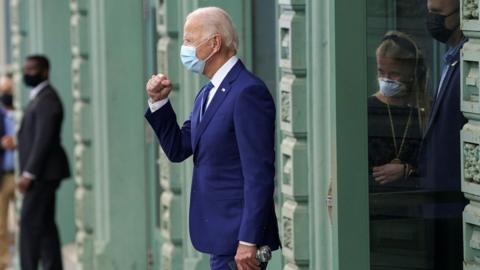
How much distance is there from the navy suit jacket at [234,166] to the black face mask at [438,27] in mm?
738

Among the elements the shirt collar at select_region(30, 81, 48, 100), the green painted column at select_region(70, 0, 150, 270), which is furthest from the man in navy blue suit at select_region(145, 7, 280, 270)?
the shirt collar at select_region(30, 81, 48, 100)

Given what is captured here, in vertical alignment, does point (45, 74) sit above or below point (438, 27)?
below

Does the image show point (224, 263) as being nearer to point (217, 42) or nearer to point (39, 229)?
point (217, 42)

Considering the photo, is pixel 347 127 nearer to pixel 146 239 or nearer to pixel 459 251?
pixel 459 251

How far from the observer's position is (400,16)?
6.82m

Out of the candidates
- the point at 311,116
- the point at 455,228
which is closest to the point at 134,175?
the point at 311,116

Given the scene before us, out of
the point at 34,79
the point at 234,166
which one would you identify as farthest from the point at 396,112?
the point at 34,79

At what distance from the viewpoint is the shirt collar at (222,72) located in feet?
22.2

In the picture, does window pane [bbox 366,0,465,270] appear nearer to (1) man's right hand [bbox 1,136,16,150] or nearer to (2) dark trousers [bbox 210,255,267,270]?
(2) dark trousers [bbox 210,255,267,270]

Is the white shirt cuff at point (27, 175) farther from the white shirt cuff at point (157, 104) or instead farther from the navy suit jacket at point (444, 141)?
the navy suit jacket at point (444, 141)

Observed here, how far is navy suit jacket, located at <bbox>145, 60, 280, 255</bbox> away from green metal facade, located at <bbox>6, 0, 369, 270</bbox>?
10.6 inches

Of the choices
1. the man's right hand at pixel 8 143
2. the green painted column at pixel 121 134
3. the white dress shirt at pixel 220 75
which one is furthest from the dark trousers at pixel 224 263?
the man's right hand at pixel 8 143

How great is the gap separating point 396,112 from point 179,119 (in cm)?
455

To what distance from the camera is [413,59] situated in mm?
6961
